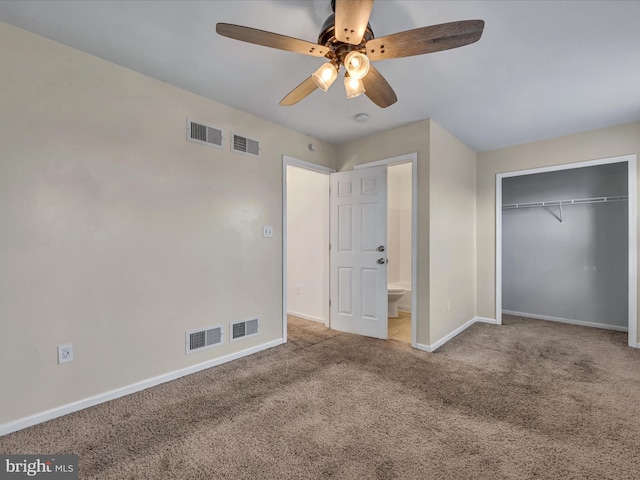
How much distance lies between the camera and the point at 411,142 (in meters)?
3.38

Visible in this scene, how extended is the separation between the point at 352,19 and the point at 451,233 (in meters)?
2.92

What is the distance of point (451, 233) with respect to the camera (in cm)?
374

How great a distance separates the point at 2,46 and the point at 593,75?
160 inches

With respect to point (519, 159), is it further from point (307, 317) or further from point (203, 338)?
point (203, 338)

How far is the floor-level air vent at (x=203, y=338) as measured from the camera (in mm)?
2702

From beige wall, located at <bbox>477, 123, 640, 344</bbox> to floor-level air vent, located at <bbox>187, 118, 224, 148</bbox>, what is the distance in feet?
11.8

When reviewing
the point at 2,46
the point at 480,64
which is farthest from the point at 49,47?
the point at 480,64

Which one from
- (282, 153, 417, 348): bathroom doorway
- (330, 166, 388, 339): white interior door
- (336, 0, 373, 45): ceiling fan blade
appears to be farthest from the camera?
(330, 166, 388, 339): white interior door

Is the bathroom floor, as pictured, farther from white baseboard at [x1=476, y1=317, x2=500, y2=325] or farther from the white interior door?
white baseboard at [x1=476, y1=317, x2=500, y2=325]

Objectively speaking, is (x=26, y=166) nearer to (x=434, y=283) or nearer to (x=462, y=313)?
(x=434, y=283)

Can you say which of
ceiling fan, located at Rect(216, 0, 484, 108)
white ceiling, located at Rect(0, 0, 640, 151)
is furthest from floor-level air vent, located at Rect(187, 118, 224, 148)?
ceiling fan, located at Rect(216, 0, 484, 108)

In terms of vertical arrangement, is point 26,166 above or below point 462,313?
above

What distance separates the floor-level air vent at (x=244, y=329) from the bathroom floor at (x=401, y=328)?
64.0 inches

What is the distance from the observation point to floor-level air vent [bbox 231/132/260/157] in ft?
9.90
